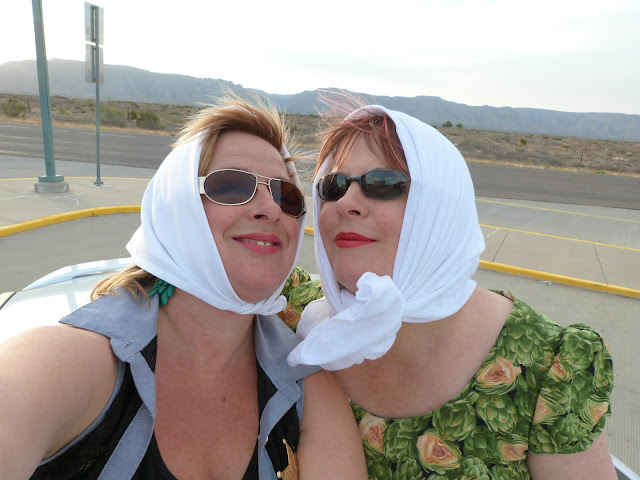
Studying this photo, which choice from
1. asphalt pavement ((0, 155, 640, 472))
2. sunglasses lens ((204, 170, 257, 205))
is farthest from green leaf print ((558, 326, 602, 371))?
asphalt pavement ((0, 155, 640, 472))

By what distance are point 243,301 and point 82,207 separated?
7.12 metres

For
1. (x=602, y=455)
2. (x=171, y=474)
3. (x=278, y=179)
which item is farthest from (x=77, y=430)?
(x=602, y=455)

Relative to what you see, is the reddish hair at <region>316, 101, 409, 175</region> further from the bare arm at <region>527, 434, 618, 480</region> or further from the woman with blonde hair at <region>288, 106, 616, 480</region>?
the bare arm at <region>527, 434, 618, 480</region>

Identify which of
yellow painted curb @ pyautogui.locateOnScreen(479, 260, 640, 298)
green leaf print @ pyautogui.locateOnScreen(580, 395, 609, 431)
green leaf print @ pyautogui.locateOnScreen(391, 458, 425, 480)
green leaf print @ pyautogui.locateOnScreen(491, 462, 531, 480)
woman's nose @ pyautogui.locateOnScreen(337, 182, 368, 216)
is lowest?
yellow painted curb @ pyautogui.locateOnScreen(479, 260, 640, 298)

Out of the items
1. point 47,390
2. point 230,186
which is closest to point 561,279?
point 230,186

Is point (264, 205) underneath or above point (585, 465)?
above

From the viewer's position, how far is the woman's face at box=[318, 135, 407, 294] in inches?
65.6

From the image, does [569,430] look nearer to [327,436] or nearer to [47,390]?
[327,436]

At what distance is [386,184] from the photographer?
1.67 m

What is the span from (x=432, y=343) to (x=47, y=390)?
1.23m


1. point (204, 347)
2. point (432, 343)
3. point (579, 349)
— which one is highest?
point (579, 349)

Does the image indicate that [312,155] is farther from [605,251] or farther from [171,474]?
[605,251]

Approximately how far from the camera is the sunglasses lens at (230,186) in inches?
64.6

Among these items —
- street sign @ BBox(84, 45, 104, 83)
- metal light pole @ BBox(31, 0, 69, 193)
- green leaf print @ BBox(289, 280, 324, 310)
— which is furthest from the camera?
metal light pole @ BBox(31, 0, 69, 193)
